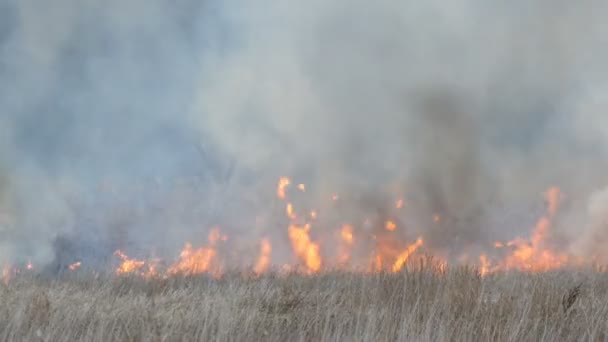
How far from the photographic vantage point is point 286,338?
27.6 ft

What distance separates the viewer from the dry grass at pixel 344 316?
7750mm

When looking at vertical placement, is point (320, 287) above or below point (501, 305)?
above

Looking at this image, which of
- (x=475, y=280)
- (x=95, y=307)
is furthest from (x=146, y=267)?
(x=475, y=280)

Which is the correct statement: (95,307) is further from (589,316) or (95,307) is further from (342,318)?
(589,316)

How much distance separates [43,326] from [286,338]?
3386mm

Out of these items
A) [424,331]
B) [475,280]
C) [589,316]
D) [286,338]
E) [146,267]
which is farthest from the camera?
[146,267]

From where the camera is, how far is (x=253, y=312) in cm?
855

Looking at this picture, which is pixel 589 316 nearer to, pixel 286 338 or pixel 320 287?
pixel 286 338

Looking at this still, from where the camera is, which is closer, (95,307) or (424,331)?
(424,331)

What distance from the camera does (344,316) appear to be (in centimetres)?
881

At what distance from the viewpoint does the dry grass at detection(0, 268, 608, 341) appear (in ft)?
25.4

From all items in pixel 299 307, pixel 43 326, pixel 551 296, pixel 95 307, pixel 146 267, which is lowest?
pixel 43 326

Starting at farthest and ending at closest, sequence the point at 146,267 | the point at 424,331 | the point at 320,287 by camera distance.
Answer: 1. the point at 146,267
2. the point at 320,287
3. the point at 424,331

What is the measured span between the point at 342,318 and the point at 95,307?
3.94m
